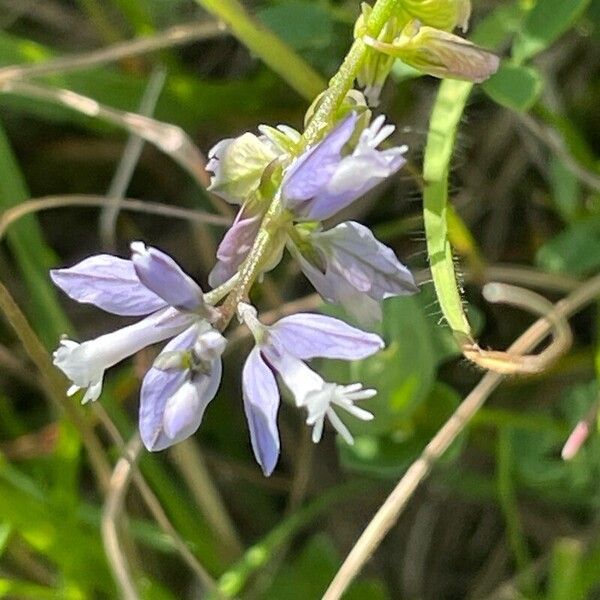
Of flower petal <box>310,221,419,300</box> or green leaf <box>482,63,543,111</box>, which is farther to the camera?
green leaf <box>482,63,543,111</box>

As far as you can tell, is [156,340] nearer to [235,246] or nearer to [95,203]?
[235,246]

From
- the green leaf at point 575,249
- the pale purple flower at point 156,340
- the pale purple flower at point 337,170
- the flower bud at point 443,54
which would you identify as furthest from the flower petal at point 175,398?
the green leaf at point 575,249

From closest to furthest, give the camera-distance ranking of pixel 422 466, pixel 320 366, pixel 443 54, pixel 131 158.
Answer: pixel 443 54 < pixel 422 466 < pixel 320 366 < pixel 131 158

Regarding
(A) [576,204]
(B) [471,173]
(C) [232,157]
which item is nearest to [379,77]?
(C) [232,157]

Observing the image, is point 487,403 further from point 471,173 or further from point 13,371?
point 13,371

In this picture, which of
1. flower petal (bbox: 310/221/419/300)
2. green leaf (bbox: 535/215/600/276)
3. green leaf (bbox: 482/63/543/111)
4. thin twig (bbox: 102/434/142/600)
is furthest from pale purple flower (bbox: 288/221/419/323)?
green leaf (bbox: 535/215/600/276)

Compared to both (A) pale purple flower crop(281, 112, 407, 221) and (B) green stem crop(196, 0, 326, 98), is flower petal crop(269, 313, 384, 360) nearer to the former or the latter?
(A) pale purple flower crop(281, 112, 407, 221)

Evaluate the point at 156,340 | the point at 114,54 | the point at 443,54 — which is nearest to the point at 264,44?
the point at 114,54
